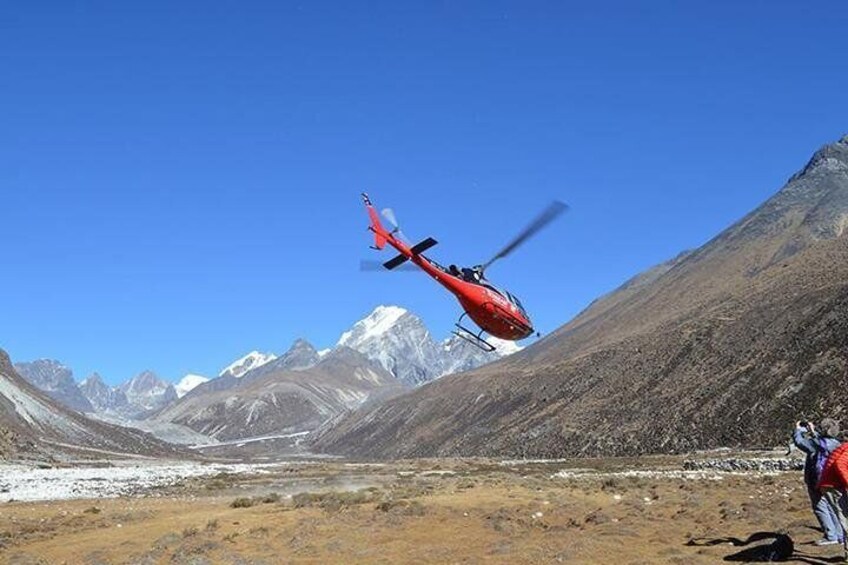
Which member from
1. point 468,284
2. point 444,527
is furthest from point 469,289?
point 444,527

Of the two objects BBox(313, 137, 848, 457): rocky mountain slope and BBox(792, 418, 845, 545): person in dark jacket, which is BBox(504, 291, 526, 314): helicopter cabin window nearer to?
BBox(792, 418, 845, 545): person in dark jacket

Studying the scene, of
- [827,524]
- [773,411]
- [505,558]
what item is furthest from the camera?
[773,411]

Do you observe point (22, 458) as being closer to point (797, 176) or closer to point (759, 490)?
point (759, 490)

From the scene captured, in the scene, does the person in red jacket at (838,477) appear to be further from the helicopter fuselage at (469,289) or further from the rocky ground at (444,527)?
the helicopter fuselage at (469,289)

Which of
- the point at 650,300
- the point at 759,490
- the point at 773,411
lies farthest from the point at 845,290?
the point at 650,300

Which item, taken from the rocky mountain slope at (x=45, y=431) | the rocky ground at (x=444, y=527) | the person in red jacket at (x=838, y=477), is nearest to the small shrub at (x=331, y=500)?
the rocky ground at (x=444, y=527)
